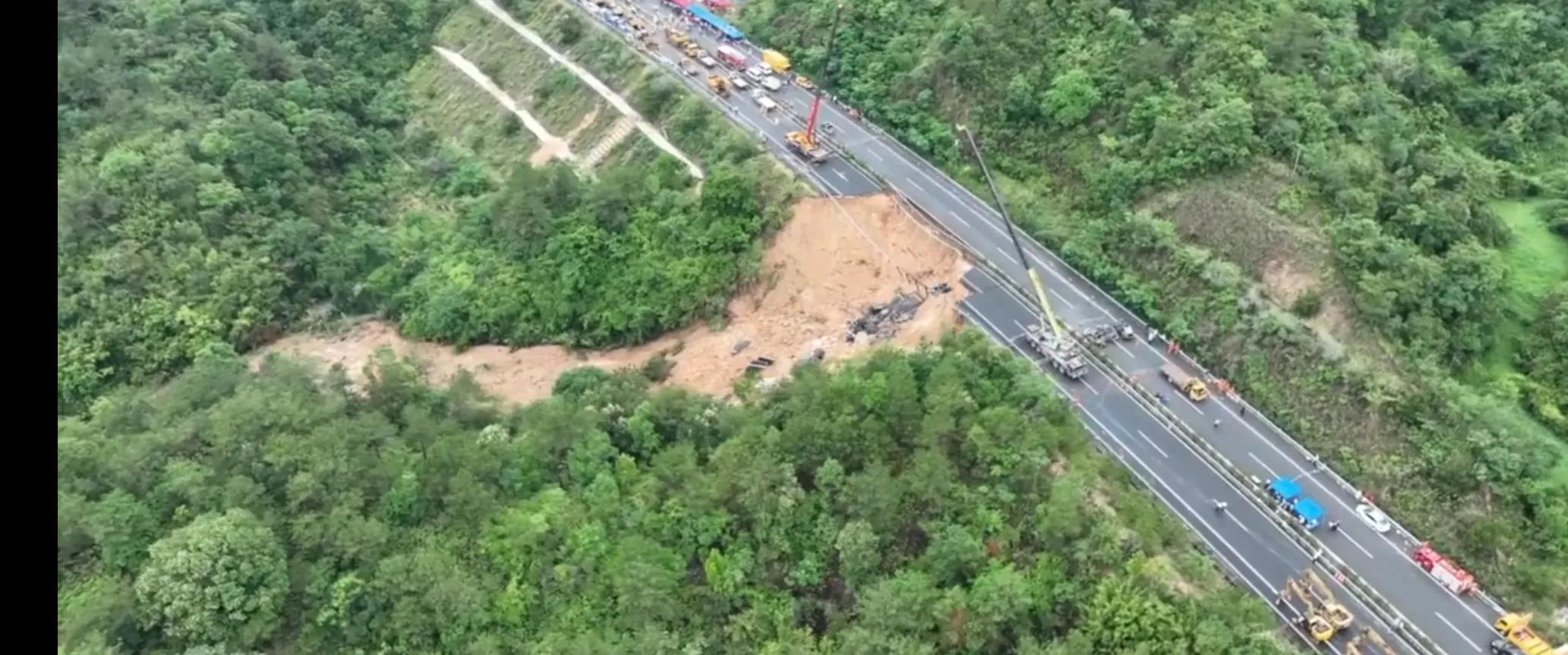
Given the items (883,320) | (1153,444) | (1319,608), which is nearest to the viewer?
(1319,608)

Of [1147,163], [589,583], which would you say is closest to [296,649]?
[589,583]

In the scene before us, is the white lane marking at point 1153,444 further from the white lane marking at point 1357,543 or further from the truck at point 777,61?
the truck at point 777,61

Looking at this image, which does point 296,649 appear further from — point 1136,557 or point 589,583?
point 1136,557

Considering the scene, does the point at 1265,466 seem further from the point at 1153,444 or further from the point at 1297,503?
the point at 1153,444

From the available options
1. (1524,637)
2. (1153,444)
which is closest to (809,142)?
(1153,444)

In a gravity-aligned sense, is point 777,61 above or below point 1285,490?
above

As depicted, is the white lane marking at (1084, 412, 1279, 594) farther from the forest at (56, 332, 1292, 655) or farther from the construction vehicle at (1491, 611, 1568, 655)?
the construction vehicle at (1491, 611, 1568, 655)

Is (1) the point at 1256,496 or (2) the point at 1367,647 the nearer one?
(2) the point at 1367,647
